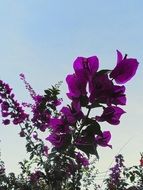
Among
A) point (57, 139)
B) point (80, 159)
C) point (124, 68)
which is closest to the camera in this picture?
point (124, 68)

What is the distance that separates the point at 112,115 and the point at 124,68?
158mm

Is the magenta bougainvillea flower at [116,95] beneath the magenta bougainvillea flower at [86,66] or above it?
beneath

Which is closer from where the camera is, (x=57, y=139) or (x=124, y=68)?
(x=124, y=68)

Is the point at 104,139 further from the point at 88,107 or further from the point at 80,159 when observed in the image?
the point at 80,159

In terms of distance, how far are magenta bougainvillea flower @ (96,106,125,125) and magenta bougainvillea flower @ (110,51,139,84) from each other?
10 cm

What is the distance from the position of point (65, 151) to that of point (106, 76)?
0.27 metres

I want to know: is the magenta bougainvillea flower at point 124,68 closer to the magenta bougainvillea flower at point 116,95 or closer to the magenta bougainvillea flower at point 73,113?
the magenta bougainvillea flower at point 116,95

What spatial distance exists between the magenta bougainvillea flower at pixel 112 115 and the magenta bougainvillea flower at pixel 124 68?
104 millimetres

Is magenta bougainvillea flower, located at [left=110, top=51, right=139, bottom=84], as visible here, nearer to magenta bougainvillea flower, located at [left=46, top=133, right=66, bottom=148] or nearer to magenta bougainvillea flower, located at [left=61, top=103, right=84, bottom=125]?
magenta bougainvillea flower, located at [left=61, top=103, right=84, bottom=125]

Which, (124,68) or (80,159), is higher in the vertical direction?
(80,159)

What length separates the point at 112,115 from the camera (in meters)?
1.39

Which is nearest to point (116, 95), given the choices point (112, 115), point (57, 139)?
point (112, 115)

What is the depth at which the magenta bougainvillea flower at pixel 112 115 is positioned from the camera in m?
1.37

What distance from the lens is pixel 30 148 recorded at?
5.92 metres
